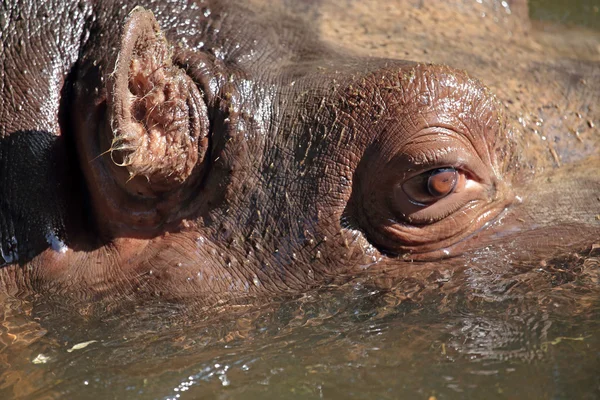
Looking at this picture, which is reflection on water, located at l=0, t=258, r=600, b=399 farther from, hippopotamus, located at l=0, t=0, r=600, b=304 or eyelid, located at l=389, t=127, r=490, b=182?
eyelid, located at l=389, t=127, r=490, b=182

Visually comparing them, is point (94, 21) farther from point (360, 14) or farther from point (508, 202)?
point (508, 202)

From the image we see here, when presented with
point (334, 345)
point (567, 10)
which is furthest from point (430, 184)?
point (567, 10)

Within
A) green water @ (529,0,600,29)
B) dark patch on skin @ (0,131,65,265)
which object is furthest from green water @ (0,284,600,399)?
green water @ (529,0,600,29)

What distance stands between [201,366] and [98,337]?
20.0 inches

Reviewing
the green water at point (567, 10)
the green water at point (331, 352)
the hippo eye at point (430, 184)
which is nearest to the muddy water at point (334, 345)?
the green water at point (331, 352)

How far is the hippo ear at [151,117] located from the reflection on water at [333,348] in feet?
1.92

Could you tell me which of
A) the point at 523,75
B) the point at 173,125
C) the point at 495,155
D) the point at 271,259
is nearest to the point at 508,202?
the point at 495,155

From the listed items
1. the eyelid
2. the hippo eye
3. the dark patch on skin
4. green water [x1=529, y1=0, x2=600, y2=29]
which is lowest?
the hippo eye

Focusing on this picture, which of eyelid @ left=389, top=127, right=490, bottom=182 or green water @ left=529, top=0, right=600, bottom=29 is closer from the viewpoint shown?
eyelid @ left=389, top=127, right=490, bottom=182

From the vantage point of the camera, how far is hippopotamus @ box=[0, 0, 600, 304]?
11.7 feet

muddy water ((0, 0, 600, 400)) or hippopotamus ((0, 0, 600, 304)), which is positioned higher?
hippopotamus ((0, 0, 600, 304))

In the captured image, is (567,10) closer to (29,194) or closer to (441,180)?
(441,180)

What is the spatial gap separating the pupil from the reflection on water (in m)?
0.40

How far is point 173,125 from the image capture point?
3.53m
